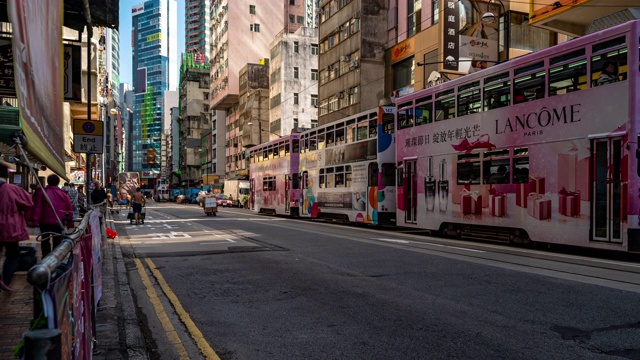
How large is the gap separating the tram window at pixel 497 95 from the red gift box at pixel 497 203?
93.9 inches

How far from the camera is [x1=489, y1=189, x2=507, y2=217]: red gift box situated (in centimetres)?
1285

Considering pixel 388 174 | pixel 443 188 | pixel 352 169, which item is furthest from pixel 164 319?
pixel 352 169

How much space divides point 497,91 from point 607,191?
14.2 feet

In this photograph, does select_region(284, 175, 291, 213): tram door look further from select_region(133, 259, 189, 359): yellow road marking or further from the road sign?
select_region(133, 259, 189, 359): yellow road marking

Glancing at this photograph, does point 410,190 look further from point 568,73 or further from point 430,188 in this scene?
point 568,73

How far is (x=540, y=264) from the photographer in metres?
9.36

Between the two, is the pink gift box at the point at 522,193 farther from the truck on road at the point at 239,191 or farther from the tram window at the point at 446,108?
the truck on road at the point at 239,191

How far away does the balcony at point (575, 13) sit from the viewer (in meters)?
17.0

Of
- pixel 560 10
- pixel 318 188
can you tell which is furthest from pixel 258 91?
pixel 560 10

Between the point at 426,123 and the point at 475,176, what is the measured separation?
297 cm

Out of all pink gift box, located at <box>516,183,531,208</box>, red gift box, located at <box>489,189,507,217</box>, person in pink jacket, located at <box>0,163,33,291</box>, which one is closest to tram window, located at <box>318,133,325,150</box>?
red gift box, located at <box>489,189,507,217</box>

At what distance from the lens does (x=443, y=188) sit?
15.2 m

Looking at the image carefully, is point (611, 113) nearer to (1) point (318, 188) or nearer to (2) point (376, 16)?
(1) point (318, 188)

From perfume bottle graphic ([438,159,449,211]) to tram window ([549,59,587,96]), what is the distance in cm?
427
